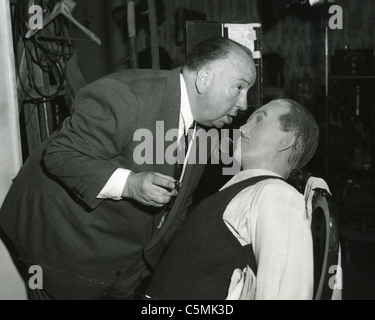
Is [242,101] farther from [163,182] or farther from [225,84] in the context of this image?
[163,182]

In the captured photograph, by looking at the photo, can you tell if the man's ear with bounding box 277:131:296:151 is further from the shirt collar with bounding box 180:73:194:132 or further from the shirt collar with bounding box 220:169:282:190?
the shirt collar with bounding box 180:73:194:132

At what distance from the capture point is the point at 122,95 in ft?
4.76

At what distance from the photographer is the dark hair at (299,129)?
1.53 metres

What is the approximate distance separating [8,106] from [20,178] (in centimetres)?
33

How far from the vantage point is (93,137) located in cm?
143

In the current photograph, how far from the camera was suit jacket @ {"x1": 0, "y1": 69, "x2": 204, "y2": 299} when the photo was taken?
1421 mm

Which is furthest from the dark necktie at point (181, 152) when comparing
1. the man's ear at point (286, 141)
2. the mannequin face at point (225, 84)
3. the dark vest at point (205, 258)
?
the man's ear at point (286, 141)

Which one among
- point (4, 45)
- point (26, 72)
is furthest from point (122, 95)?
point (26, 72)

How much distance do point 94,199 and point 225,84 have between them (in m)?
0.65

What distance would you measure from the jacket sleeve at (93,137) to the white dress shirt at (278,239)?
1.60 ft

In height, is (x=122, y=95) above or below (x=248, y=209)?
above

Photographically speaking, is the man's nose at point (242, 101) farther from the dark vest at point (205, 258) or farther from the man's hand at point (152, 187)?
the man's hand at point (152, 187)
